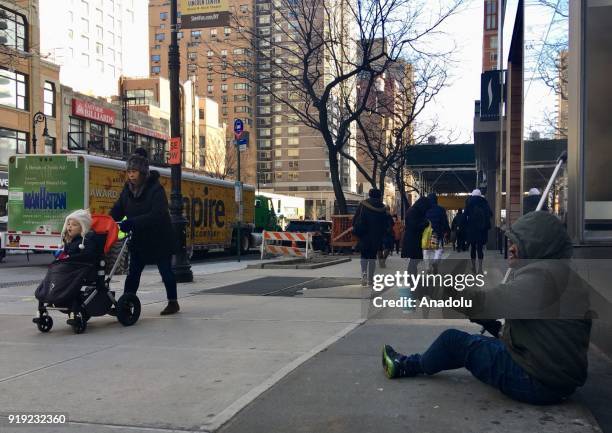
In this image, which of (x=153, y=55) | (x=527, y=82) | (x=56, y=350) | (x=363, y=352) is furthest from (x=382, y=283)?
(x=153, y=55)

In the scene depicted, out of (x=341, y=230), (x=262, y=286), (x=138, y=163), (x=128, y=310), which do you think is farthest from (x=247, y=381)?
(x=341, y=230)

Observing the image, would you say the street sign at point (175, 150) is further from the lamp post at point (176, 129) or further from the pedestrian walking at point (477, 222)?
the pedestrian walking at point (477, 222)

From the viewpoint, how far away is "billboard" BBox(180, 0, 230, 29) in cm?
1176

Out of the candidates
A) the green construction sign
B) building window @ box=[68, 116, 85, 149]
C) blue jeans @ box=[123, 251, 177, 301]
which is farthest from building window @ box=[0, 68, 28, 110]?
blue jeans @ box=[123, 251, 177, 301]

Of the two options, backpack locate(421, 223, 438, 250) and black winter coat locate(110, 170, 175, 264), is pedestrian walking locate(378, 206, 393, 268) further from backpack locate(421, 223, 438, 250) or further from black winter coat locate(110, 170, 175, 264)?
black winter coat locate(110, 170, 175, 264)

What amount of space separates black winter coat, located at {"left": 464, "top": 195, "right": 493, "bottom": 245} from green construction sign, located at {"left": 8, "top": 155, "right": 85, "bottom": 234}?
10.0 m

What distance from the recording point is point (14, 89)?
37219 millimetres

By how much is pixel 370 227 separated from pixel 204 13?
5.72m

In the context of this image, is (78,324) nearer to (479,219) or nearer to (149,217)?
(149,217)

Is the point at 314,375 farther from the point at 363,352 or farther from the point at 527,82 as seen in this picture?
the point at 527,82

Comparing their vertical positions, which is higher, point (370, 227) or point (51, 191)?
point (51, 191)

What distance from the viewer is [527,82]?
1035 cm

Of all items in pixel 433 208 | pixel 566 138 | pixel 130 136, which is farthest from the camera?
pixel 130 136

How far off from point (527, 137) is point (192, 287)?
6732mm
